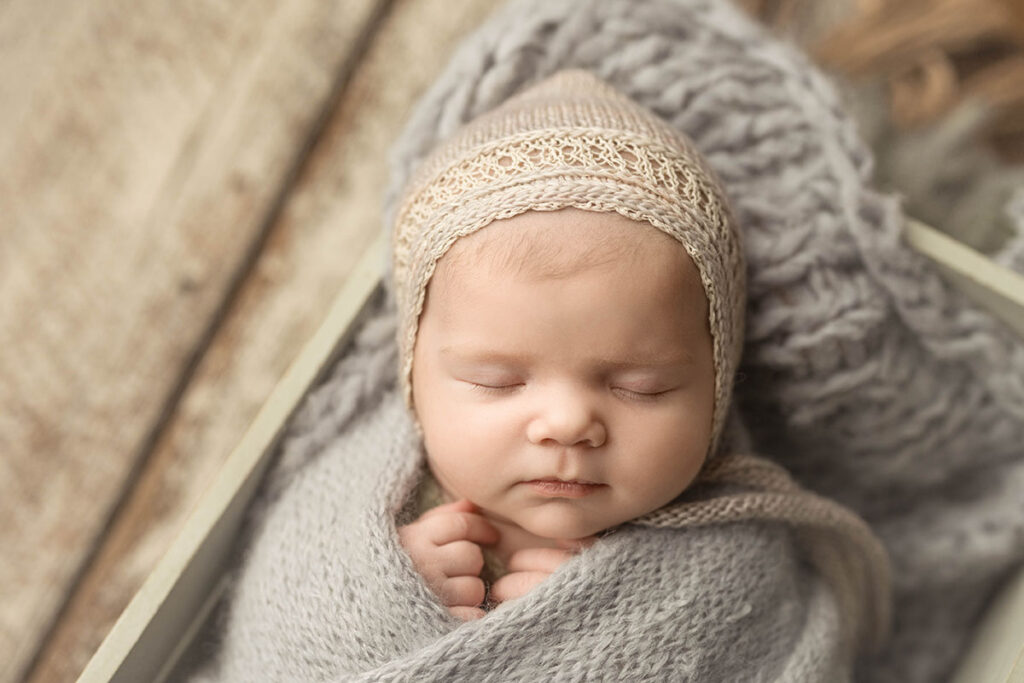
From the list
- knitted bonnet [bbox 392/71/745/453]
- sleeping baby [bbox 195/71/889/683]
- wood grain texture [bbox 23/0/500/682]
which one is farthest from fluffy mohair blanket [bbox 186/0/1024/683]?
wood grain texture [bbox 23/0/500/682]

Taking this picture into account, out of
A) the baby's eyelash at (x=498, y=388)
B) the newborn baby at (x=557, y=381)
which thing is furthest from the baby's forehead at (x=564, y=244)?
the baby's eyelash at (x=498, y=388)

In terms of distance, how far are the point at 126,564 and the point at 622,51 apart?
0.95 metres

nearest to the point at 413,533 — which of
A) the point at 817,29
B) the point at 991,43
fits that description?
the point at 817,29

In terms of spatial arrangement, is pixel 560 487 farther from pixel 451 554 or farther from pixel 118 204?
pixel 118 204

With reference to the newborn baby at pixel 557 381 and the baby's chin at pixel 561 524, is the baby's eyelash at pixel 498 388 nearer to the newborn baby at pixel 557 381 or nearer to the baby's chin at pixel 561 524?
the newborn baby at pixel 557 381

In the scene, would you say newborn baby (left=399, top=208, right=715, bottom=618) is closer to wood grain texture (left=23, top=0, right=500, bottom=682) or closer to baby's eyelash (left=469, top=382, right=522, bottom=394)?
baby's eyelash (left=469, top=382, right=522, bottom=394)

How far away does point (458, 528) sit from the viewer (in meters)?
1.00

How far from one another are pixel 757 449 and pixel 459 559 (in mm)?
490

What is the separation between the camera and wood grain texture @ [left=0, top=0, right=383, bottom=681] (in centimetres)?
134

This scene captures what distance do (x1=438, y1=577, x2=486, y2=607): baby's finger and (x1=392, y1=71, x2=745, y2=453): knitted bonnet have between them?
20 cm

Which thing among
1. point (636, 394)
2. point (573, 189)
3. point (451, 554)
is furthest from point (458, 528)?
point (573, 189)

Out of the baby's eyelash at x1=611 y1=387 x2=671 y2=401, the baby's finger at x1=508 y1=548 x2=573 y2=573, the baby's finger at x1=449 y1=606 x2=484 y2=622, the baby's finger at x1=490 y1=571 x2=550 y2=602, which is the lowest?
the baby's finger at x1=449 y1=606 x2=484 y2=622

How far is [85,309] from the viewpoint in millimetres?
1381

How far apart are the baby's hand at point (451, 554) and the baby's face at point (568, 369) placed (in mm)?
50
